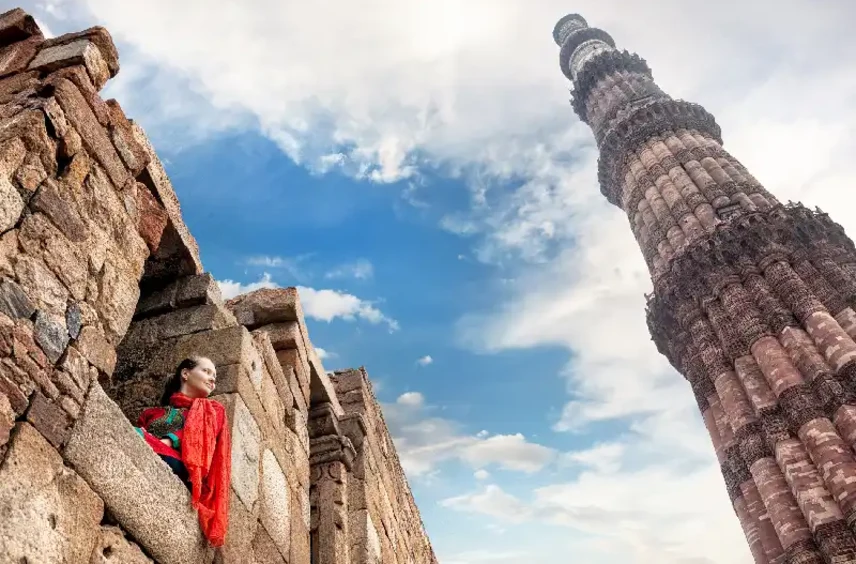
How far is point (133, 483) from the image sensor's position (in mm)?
2314

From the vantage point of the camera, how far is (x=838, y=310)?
58.4 feet

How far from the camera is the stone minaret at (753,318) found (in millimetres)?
15539

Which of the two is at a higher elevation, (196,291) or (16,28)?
(16,28)

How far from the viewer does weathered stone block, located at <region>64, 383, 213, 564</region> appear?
2.16 meters

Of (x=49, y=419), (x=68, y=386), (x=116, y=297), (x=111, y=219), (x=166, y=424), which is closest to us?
(x=49, y=419)

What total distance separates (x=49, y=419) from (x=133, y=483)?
0.42m

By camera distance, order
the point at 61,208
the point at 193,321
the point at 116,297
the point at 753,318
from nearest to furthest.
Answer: the point at 61,208
the point at 116,297
the point at 193,321
the point at 753,318

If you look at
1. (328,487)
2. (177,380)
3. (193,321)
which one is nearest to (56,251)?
(177,380)

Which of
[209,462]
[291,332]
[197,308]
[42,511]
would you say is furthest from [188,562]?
[291,332]

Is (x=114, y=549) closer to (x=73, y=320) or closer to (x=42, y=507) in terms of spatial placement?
(x=42, y=507)

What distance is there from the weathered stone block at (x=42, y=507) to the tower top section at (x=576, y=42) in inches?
1390

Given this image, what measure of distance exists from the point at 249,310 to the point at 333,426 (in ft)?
3.63

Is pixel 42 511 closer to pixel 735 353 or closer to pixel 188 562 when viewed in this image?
pixel 188 562

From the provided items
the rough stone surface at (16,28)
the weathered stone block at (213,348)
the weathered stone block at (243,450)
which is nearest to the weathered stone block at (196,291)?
the weathered stone block at (213,348)
